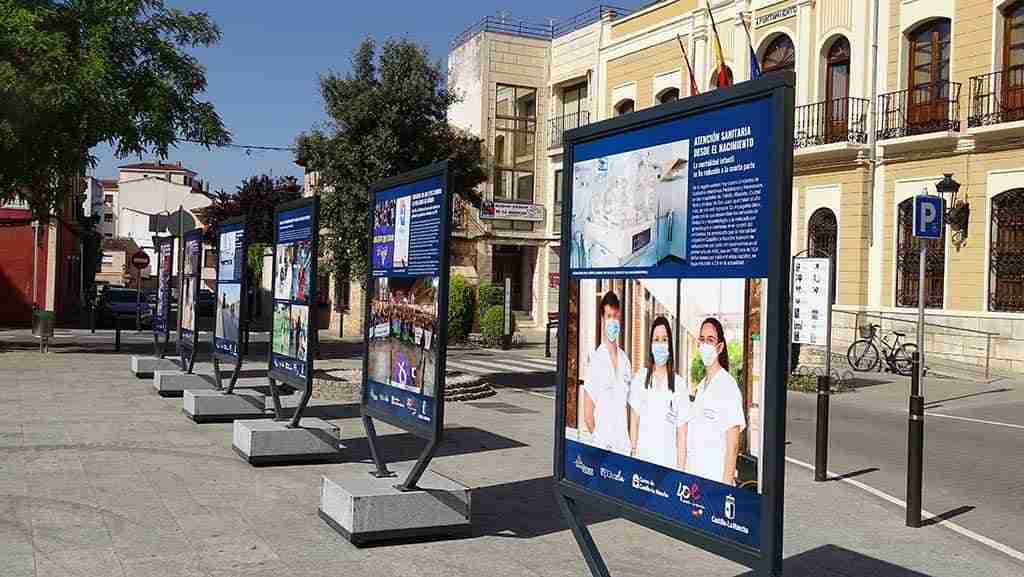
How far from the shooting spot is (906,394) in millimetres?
19000

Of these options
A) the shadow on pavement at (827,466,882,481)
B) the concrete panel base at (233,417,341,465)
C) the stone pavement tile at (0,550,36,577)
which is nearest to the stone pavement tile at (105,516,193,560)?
the stone pavement tile at (0,550,36,577)

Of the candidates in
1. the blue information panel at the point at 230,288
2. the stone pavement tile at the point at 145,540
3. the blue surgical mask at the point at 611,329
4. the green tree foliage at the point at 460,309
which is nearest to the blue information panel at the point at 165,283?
the blue information panel at the point at 230,288

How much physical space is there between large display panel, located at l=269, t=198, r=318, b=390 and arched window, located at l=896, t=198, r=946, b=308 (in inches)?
717

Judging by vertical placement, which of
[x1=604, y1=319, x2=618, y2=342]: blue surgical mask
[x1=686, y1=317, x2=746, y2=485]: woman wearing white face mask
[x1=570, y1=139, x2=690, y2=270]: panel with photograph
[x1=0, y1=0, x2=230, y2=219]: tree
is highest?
[x1=0, y1=0, x2=230, y2=219]: tree

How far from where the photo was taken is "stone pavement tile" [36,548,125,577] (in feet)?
18.6

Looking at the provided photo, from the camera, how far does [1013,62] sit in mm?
22844

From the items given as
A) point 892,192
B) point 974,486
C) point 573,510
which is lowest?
point 974,486

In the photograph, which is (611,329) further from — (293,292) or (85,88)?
(85,88)

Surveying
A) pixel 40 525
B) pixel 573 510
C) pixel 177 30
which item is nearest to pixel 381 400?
pixel 40 525

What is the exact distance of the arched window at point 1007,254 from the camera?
2241cm

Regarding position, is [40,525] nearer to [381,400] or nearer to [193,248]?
[381,400]

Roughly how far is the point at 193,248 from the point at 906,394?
40.4ft

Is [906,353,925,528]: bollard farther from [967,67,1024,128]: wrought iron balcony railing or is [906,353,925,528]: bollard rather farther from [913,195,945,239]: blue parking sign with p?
[967,67,1024,128]: wrought iron balcony railing

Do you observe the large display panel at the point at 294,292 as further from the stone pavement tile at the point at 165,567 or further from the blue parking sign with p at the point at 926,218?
the blue parking sign with p at the point at 926,218
